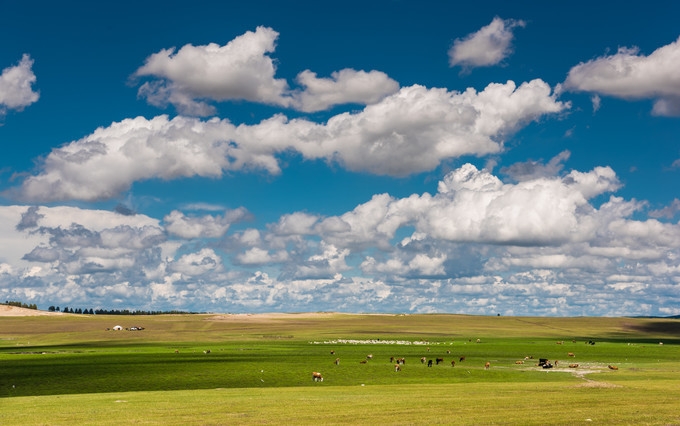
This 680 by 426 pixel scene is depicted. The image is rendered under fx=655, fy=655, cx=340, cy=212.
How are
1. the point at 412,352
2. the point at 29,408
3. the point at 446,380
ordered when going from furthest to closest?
1. the point at 412,352
2. the point at 446,380
3. the point at 29,408

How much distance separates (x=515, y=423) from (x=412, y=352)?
275 ft

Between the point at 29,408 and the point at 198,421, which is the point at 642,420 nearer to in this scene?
the point at 198,421

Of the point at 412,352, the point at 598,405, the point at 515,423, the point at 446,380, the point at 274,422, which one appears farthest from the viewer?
the point at 412,352

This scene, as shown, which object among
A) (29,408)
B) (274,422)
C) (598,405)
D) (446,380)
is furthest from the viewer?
(446,380)

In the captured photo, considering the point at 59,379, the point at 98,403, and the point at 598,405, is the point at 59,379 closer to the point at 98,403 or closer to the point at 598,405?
the point at 98,403

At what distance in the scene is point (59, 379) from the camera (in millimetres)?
67625

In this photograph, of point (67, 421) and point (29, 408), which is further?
point (29, 408)

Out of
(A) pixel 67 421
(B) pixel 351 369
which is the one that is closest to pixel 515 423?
(A) pixel 67 421

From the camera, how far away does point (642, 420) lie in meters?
32.7

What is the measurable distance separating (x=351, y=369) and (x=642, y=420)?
47606 millimetres

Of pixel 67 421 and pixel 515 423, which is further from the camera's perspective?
pixel 67 421

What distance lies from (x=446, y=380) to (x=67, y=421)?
38.5 meters

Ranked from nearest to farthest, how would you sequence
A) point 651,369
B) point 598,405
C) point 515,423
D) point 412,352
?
point 515,423
point 598,405
point 651,369
point 412,352

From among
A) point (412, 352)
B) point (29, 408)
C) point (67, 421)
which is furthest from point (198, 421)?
point (412, 352)
